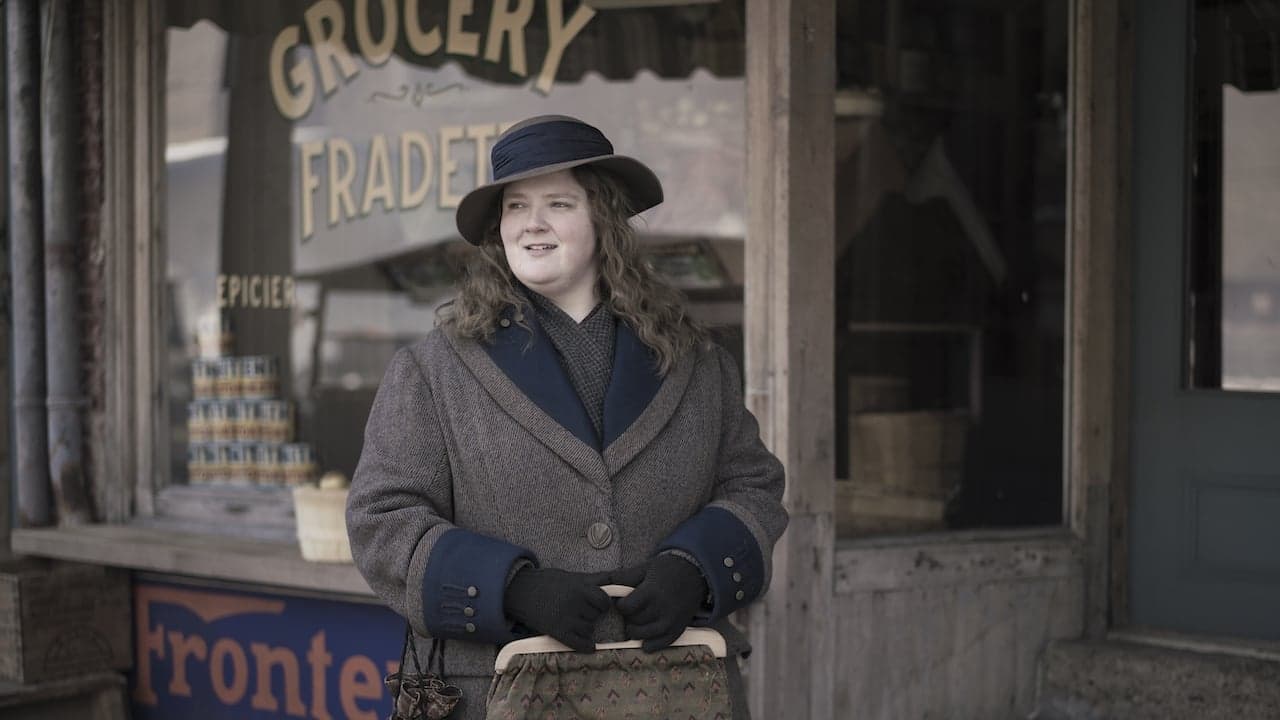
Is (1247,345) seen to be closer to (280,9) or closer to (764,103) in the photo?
(764,103)

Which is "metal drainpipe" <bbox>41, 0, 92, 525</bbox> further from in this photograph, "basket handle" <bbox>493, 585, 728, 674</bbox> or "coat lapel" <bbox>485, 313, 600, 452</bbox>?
"basket handle" <bbox>493, 585, 728, 674</bbox>

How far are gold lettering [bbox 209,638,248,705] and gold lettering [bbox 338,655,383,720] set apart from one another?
0.49 m

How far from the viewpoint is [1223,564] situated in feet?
15.4

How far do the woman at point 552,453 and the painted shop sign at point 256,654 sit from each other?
7.44 ft

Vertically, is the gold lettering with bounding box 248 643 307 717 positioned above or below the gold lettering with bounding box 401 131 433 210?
below

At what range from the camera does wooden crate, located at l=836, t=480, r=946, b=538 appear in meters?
4.39

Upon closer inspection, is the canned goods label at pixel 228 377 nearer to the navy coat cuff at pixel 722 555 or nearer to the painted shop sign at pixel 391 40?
the painted shop sign at pixel 391 40

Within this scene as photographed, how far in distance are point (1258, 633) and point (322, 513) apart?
300 centimetres

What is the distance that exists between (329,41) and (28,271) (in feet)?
4.71

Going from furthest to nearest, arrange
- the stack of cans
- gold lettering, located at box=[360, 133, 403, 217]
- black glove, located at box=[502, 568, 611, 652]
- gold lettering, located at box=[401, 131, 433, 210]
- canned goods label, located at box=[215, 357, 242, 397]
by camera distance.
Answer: canned goods label, located at box=[215, 357, 242, 397], the stack of cans, gold lettering, located at box=[360, 133, 403, 217], gold lettering, located at box=[401, 131, 433, 210], black glove, located at box=[502, 568, 611, 652]

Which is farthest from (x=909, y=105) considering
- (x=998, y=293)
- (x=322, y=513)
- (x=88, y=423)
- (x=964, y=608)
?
(x=88, y=423)

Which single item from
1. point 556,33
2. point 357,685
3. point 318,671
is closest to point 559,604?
point 357,685

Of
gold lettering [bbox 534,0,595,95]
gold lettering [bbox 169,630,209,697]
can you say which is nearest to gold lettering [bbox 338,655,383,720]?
gold lettering [bbox 169,630,209,697]

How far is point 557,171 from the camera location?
2.57 metres
